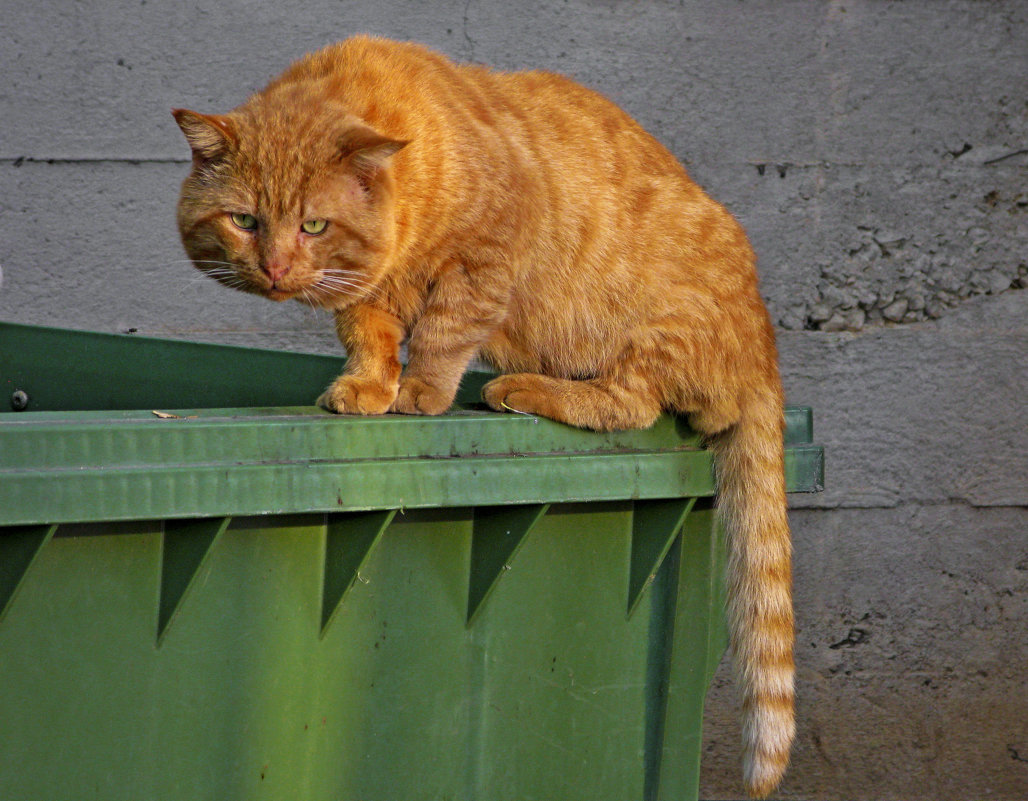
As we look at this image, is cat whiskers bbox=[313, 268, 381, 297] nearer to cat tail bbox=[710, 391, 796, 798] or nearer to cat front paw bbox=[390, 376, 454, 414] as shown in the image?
cat front paw bbox=[390, 376, 454, 414]

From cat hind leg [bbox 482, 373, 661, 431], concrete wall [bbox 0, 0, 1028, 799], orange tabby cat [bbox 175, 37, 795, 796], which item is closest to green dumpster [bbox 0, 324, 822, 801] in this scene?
cat hind leg [bbox 482, 373, 661, 431]

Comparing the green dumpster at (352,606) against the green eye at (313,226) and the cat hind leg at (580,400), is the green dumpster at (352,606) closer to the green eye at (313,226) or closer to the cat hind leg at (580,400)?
the cat hind leg at (580,400)

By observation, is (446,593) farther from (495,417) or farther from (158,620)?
(158,620)

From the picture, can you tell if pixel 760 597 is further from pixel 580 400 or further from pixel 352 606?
pixel 352 606

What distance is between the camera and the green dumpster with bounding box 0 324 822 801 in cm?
147

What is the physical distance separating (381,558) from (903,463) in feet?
8.08

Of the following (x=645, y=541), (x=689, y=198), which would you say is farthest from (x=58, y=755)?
(x=689, y=198)

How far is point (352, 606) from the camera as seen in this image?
165 centimetres

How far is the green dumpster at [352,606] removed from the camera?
4.83 ft

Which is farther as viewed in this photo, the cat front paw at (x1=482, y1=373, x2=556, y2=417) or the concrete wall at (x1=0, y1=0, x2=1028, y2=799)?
the concrete wall at (x1=0, y1=0, x2=1028, y2=799)

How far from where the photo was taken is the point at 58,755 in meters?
1.48

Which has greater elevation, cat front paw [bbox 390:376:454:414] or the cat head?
the cat head

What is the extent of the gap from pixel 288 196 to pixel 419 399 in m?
0.42

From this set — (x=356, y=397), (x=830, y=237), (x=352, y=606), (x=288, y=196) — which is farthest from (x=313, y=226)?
(x=830, y=237)
